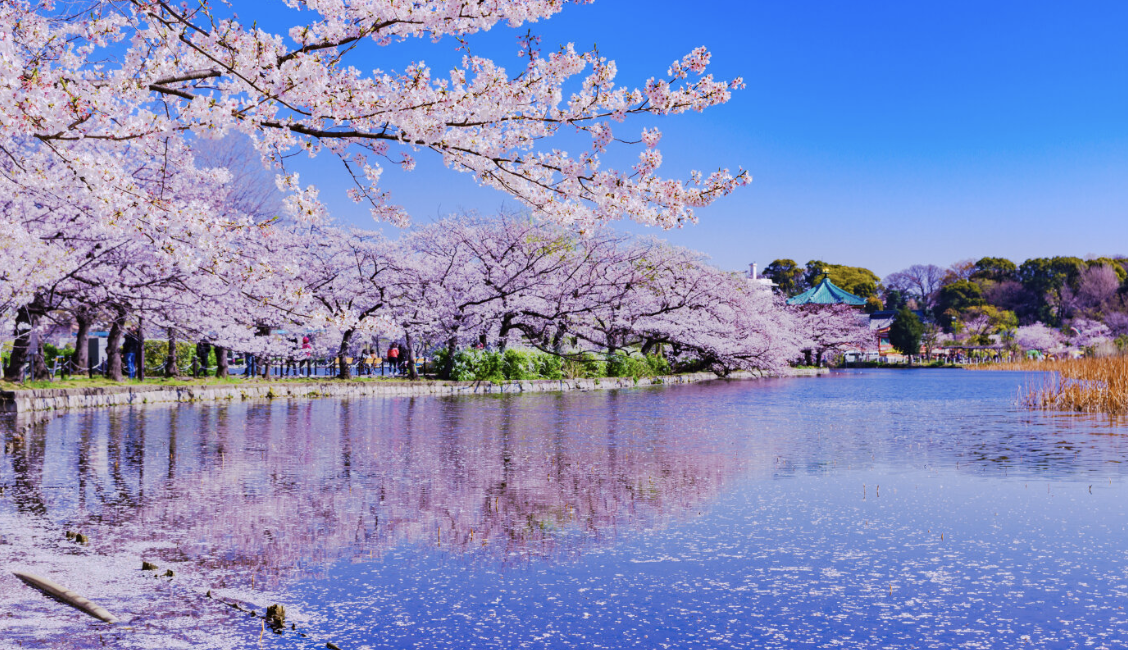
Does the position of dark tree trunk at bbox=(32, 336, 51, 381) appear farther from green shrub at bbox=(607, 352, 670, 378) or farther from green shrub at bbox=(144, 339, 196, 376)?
green shrub at bbox=(607, 352, 670, 378)

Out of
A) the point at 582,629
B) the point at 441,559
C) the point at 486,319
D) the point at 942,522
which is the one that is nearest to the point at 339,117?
the point at 441,559

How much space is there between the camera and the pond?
13.7 feet

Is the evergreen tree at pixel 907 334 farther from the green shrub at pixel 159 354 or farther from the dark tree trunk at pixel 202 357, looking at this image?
the green shrub at pixel 159 354

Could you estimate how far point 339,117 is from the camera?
6156mm

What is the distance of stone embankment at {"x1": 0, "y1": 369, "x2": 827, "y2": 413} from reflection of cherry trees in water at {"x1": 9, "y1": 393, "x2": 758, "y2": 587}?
1789 mm

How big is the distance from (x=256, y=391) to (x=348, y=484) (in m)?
13.7

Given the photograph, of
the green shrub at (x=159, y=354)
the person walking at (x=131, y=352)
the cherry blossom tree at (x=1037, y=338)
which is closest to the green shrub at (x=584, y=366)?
the green shrub at (x=159, y=354)

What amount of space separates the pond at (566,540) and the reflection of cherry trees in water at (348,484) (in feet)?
0.14

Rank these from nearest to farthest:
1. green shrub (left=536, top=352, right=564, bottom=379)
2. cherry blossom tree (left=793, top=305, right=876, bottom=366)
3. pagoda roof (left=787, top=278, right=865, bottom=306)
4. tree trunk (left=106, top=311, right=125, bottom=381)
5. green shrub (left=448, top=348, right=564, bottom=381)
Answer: tree trunk (left=106, top=311, right=125, bottom=381) < green shrub (left=448, top=348, right=564, bottom=381) < green shrub (left=536, top=352, right=564, bottom=379) < cherry blossom tree (left=793, top=305, right=876, bottom=366) < pagoda roof (left=787, top=278, right=865, bottom=306)

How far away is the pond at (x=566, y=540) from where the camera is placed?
4.17m

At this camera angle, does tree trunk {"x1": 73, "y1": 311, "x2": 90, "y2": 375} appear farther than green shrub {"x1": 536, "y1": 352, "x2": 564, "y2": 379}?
No

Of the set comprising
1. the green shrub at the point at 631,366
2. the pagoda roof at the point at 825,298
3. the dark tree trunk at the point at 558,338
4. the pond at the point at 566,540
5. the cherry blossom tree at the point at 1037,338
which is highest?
the pagoda roof at the point at 825,298

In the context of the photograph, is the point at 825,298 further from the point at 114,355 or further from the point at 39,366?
the point at 39,366

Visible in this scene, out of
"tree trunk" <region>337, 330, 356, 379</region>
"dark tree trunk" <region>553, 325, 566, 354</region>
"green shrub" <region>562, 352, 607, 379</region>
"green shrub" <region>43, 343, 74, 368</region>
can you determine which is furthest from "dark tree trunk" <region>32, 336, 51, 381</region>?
"dark tree trunk" <region>553, 325, 566, 354</region>
